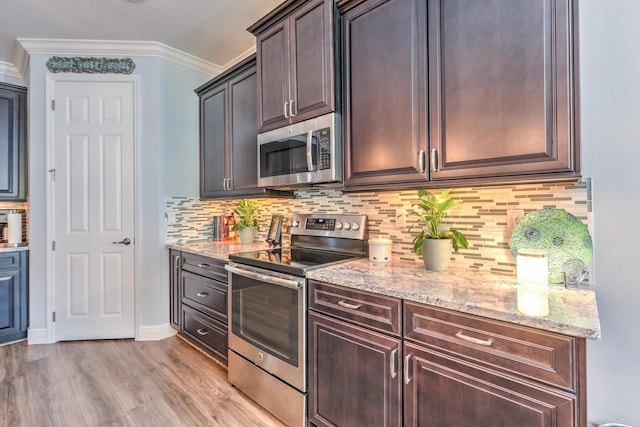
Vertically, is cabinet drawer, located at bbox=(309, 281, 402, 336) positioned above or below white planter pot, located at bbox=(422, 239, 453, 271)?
below

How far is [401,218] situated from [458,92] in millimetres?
804

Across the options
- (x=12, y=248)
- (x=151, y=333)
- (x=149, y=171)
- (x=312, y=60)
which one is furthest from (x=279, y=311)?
(x=12, y=248)

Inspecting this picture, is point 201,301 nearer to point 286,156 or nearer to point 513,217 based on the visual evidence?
point 286,156

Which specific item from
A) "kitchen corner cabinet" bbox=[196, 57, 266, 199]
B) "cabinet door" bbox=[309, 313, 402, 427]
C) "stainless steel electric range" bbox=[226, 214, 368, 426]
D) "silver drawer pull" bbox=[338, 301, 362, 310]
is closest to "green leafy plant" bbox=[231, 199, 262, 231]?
"kitchen corner cabinet" bbox=[196, 57, 266, 199]

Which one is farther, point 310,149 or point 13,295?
point 13,295

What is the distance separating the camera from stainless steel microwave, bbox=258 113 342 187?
1.79 meters

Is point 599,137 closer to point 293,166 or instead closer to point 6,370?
point 293,166

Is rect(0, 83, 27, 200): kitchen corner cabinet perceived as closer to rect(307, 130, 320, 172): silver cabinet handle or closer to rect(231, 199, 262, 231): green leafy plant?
rect(231, 199, 262, 231): green leafy plant

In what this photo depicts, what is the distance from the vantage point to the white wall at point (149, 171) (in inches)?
112

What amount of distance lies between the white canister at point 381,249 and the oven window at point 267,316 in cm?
55

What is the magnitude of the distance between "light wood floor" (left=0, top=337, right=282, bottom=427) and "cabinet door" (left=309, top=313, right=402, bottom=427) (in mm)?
460

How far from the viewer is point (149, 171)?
296 cm

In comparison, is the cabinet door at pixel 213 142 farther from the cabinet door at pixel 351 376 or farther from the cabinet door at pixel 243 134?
the cabinet door at pixel 351 376

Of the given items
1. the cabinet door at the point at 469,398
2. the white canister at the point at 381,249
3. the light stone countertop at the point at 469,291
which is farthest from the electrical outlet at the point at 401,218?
the cabinet door at the point at 469,398
